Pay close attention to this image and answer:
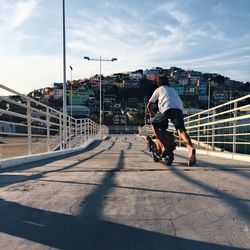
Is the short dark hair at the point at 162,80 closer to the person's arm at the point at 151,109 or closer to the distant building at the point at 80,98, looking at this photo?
the person's arm at the point at 151,109

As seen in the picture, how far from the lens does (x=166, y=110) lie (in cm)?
673

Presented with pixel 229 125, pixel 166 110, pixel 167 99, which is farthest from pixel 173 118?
pixel 229 125

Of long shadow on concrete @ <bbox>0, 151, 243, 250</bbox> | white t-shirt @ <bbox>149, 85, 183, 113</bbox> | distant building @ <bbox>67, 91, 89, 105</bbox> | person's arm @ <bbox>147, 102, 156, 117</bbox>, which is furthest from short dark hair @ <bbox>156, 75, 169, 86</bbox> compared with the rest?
distant building @ <bbox>67, 91, 89, 105</bbox>

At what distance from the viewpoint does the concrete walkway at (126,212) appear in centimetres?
261

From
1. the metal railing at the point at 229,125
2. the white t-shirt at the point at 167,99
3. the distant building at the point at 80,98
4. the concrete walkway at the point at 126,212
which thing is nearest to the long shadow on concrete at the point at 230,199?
the concrete walkway at the point at 126,212

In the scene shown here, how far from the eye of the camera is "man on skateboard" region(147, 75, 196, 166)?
6676 mm

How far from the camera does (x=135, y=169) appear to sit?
19.2 ft

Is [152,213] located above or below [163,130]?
below

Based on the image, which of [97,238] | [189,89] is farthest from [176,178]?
[189,89]

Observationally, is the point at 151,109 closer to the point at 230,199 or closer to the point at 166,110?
the point at 166,110

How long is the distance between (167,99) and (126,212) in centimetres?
379

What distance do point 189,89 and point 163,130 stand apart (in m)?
154

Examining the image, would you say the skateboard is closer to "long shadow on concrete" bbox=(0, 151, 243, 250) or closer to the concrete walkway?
the concrete walkway

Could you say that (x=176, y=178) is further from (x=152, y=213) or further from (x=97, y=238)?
(x=97, y=238)
